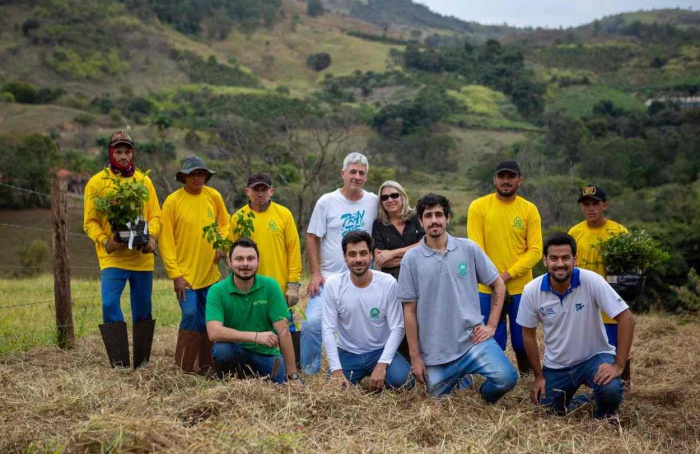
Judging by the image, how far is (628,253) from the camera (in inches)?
235

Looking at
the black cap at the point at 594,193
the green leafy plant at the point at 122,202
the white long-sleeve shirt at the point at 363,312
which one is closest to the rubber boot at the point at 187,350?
the green leafy plant at the point at 122,202

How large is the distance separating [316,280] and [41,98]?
70678 millimetres

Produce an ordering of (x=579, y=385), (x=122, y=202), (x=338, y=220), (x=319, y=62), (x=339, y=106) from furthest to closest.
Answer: (x=319, y=62), (x=339, y=106), (x=338, y=220), (x=122, y=202), (x=579, y=385)

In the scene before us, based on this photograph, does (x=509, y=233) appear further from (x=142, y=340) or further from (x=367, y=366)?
(x=142, y=340)

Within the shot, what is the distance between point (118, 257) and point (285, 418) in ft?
7.97

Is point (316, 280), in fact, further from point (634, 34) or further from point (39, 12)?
point (634, 34)

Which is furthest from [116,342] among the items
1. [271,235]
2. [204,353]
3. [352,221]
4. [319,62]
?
[319,62]

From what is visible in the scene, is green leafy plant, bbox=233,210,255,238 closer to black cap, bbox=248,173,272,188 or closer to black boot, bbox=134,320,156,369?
black cap, bbox=248,173,272,188

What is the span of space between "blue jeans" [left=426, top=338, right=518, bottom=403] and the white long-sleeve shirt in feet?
1.36

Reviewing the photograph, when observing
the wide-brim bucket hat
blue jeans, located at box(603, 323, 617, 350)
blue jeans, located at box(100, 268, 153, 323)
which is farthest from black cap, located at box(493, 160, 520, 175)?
blue jeans, located at box(100, 268, 153, 323)

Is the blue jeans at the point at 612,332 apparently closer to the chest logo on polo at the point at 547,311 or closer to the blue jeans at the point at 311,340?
the chest logo on polo at the point at 547,311

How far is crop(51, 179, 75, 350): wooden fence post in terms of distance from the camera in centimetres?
704

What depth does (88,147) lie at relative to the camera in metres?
55.2

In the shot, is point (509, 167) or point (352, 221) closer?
point (509, 167)
